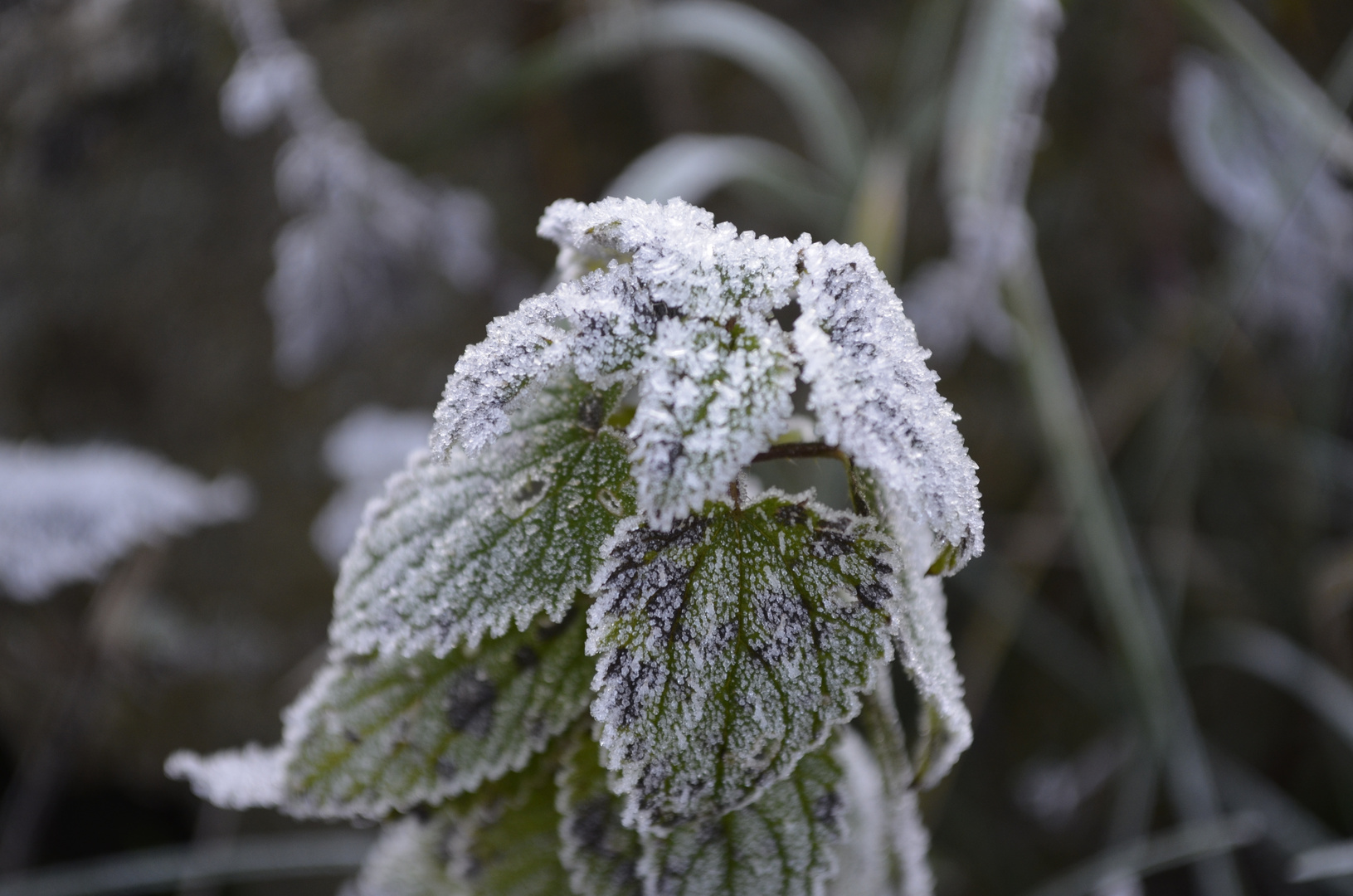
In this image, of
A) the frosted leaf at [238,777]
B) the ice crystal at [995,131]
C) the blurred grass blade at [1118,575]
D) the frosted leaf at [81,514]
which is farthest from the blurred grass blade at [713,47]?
the frosted leaf at [238,777]

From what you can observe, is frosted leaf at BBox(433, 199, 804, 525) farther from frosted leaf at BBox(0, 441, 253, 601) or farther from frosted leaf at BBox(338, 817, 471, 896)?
frosted leaf at BBox(0, 441, 253, 601)

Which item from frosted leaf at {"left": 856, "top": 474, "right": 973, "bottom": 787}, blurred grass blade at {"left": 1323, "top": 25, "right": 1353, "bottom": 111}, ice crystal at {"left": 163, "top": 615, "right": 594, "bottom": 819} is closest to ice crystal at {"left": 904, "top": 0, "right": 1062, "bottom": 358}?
blurred grass blade at {"left": 1323, "top": 25, "right": 1353, "bottom": 111}

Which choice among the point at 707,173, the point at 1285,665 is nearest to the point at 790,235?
the point at 707,173

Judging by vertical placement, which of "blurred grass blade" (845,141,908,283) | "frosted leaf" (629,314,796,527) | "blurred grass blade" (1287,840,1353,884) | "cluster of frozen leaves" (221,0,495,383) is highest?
"cluster of frozen leaves" (221,0,495,383)

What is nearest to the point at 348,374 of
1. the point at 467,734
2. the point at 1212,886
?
the point at 467,734

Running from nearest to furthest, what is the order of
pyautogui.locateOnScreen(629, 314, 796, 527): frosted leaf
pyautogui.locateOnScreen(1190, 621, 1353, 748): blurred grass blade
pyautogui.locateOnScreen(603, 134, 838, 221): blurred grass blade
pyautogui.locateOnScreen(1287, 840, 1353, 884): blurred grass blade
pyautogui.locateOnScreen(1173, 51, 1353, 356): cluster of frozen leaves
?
pyautogui.locateOnScreen(629, 314, 796, 527): frosted leaf
pyautogui.locateOnScreen(1287, 840, 1353, 884): blurred grass blade
pyautogui.locateOnScreen(603, 134, 838, 221): blurred grass blade
pyautogui.locateOnScreen(1190, 621, 1353, 748): blurred grass blade
pyautogui.locateOnScreen(1173, 51, 1353, 356): cluster of frozen leaves

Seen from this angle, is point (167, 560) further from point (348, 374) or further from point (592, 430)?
point (592, 430)

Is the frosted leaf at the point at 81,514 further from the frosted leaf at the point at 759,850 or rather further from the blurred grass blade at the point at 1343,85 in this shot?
the blurred grass blade at the point at 1343,85
